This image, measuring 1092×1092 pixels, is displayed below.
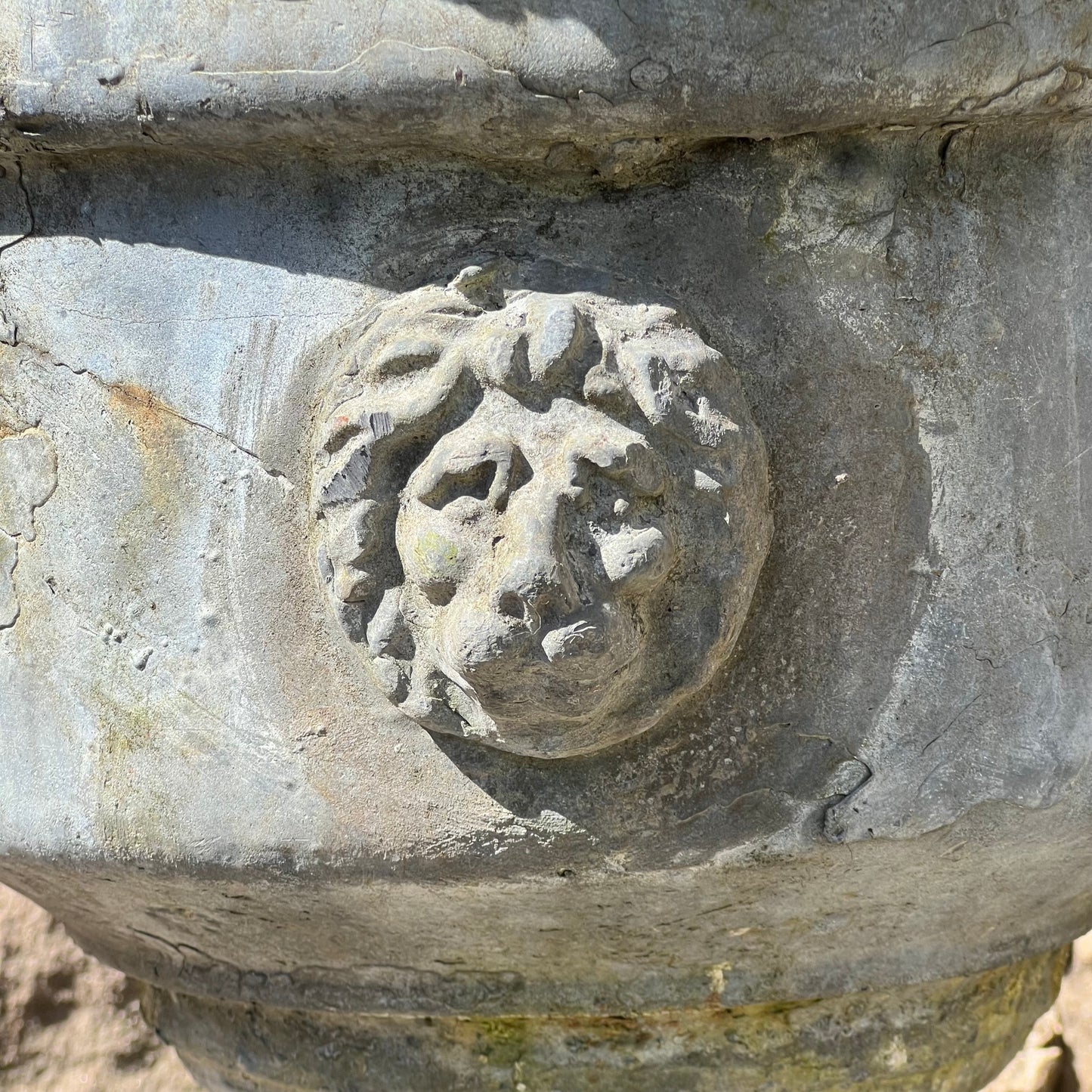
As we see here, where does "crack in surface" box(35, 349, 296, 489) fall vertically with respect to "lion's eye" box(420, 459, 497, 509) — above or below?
below

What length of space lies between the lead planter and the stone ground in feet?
2.95

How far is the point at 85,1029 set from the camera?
1873 millimetres

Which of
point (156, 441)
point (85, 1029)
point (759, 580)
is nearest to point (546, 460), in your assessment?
point (759, 580)

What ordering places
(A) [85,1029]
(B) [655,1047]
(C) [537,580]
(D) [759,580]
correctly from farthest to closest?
(A) [85,1029] → (B) [655,1047] → (D) [759,580] → (C) [537,580]

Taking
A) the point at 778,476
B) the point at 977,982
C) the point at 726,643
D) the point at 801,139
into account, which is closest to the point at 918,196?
the point at 801,139

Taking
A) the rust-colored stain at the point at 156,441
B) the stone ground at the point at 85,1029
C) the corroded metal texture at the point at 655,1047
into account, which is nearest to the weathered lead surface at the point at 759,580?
the rust-colored stain at the point at 156,441

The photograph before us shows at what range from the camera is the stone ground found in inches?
72.4

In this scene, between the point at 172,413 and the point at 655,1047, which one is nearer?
the point at 172,413

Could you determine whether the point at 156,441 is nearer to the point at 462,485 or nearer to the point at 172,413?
the point at 172,413

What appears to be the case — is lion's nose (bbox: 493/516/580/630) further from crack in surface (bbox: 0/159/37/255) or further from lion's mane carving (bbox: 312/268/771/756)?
crack in surface (bbox: 0/159/37/255)

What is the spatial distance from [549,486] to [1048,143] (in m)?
0.46

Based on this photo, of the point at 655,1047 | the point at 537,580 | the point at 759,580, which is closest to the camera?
the point at 537,580

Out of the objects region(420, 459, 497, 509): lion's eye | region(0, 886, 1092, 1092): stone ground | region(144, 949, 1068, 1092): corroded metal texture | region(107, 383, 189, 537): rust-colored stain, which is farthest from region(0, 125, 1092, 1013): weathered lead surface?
region(0, 886, 1092, 1092): stone ground

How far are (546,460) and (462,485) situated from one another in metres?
0.06
